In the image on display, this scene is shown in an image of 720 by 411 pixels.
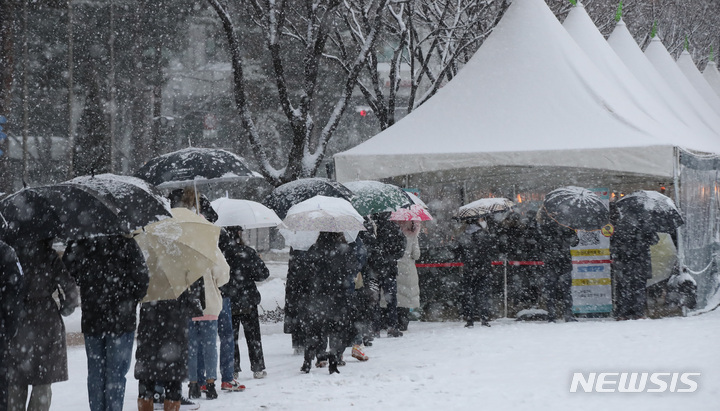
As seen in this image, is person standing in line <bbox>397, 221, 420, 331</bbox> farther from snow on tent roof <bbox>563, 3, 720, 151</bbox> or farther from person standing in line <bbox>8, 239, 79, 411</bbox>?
person standing in line <bbox>8, 239, 79, 411</bbox>

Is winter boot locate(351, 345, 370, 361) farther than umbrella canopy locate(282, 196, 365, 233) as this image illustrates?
Yes

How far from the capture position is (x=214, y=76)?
105 ft

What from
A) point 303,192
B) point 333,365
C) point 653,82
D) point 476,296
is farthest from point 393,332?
point 653,82

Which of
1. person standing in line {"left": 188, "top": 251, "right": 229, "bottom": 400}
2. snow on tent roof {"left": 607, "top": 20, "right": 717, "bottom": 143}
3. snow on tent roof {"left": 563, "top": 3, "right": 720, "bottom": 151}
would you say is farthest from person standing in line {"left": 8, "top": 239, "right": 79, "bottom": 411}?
snow on tent roof {"left": 607, "top": 20, "right": 717, "bottom": 143}

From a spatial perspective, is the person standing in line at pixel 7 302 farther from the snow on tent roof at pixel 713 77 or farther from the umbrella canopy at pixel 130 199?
the snow on tent roof at pixel 713 77

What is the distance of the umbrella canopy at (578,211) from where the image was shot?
1259 cm

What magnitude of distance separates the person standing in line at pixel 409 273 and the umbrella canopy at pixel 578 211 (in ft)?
6.67

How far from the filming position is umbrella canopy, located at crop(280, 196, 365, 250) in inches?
342

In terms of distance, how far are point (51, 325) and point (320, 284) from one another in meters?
3.46

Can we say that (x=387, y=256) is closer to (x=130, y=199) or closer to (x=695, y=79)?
(x=130, y=199)

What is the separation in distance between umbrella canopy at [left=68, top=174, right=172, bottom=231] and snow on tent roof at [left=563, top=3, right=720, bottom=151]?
10883mm

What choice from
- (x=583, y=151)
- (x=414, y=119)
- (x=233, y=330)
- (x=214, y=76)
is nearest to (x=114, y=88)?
(x=214, y=76)

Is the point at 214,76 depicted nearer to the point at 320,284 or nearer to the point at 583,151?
the point at 583,151

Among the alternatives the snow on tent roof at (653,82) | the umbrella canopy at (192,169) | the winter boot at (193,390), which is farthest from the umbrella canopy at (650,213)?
the winter boot at (193,390)
